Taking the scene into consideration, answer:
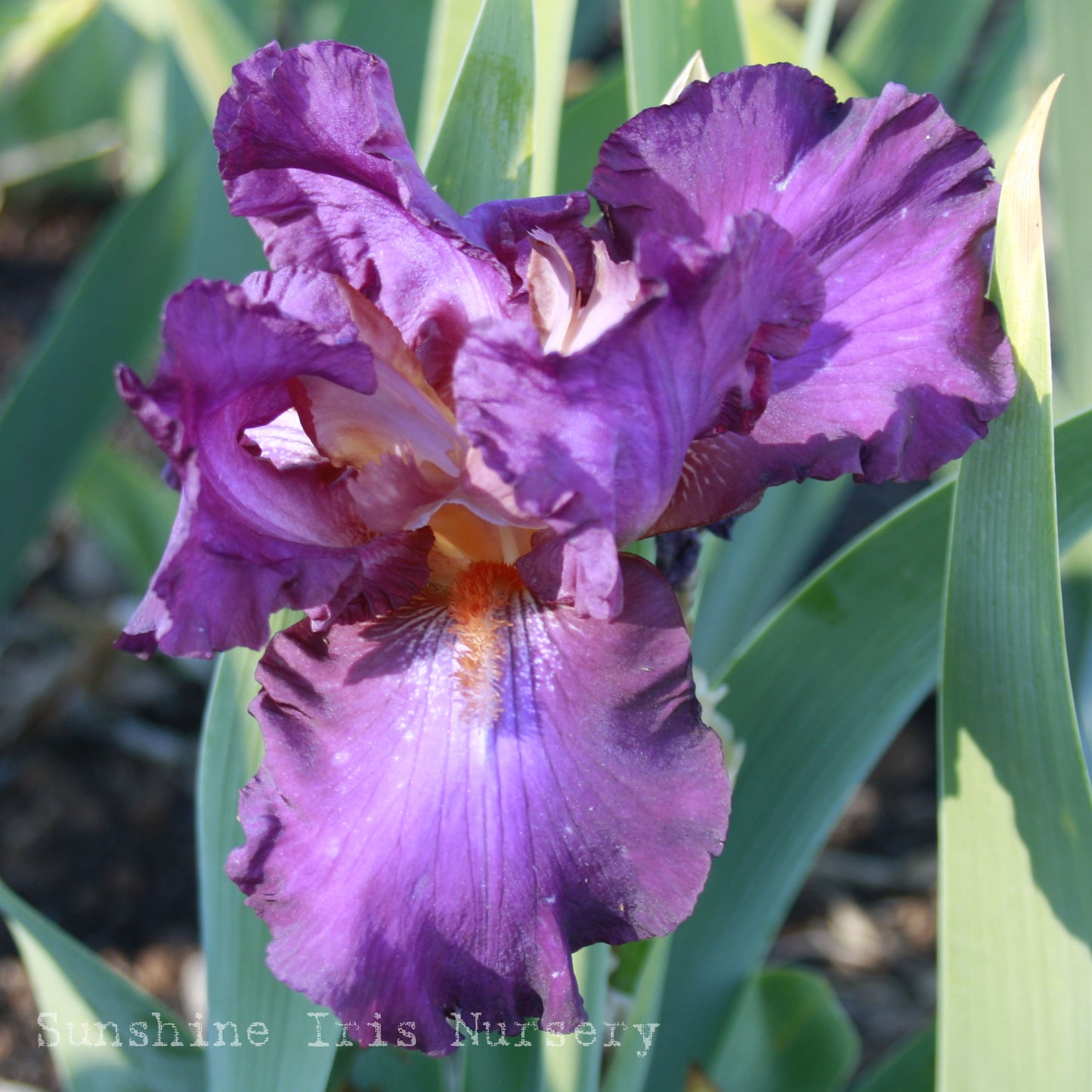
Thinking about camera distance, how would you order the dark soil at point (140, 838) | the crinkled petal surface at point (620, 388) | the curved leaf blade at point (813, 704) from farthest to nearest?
the dark soil at point (140, 838) → the curved leaf blade at point (813, 704) → the crinkled petal surface at point (620, 388)

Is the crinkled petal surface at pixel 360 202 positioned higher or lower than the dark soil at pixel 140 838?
higher

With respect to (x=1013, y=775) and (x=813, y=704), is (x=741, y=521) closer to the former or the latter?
(x=813, y=704)

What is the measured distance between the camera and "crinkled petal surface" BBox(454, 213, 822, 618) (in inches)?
23.0

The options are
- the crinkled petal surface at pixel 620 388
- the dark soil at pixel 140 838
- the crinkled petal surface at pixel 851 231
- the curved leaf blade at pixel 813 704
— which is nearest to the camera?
the crinkled petal surface at pixel 620 388

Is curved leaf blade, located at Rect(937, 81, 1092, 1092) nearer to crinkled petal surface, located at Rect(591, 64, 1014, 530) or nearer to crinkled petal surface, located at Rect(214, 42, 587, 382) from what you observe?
crinkled petal surface, located at Rect(591, 64, 1014, 530)

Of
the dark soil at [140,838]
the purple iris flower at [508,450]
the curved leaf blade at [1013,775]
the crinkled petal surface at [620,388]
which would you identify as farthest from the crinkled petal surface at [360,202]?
the dark soil at [140,838]

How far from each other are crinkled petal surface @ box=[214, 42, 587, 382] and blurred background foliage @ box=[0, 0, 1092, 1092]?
0.14 m

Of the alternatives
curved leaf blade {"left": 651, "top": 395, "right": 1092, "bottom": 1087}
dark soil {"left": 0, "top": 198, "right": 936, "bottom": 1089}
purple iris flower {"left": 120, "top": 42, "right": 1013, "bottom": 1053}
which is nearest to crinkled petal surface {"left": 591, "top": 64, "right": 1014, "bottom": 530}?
purple iris flower {"left": 120, "top": 42, "right": 1013, "bottom": 1053}

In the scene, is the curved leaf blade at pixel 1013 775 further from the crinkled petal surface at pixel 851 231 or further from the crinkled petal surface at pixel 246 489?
the crinkled petal surface at pixel 246 489

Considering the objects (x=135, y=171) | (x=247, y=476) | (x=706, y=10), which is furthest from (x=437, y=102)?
(x=135, y=171)

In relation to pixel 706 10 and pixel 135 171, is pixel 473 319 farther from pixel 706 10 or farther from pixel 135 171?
pixel 135 171

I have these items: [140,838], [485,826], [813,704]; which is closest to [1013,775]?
[813,704]

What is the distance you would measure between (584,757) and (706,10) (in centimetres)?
64

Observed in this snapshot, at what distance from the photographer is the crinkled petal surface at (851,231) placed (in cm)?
70
